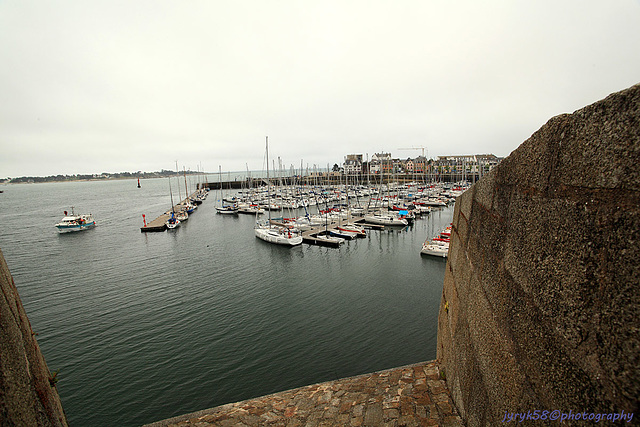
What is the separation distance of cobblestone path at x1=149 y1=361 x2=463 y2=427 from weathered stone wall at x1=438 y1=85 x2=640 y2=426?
1367 mm

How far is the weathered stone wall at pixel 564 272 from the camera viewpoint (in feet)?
5.44

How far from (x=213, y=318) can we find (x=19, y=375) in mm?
14752

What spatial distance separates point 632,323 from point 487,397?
2268 mm

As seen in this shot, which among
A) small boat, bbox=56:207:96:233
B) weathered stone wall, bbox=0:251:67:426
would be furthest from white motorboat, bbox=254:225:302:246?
small boat, bbox=56:207:96:233

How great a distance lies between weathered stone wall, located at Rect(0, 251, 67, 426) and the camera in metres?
2.33

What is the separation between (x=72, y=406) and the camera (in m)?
10.3

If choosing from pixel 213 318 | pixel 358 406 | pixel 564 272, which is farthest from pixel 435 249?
pixel 564 272

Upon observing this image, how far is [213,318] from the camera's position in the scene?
16.3 m

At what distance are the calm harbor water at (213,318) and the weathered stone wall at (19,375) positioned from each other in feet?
28.0

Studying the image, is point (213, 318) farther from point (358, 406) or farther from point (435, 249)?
point (435, 249)

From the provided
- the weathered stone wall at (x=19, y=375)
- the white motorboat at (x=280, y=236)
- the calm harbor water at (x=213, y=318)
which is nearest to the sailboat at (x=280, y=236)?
the white motorboat at (x=280, y=236)

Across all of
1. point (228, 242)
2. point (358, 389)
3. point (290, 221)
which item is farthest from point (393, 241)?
point (358, 389)

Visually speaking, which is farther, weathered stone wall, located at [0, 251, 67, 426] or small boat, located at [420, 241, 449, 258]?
small boat, located at [420, 241, 449, 258]

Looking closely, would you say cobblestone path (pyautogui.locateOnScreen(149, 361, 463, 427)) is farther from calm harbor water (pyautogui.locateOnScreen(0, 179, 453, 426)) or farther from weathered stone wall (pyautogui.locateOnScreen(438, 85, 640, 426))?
calm harbor water (pyautogui.locateOnScreen(0, 179, 453, 426))
